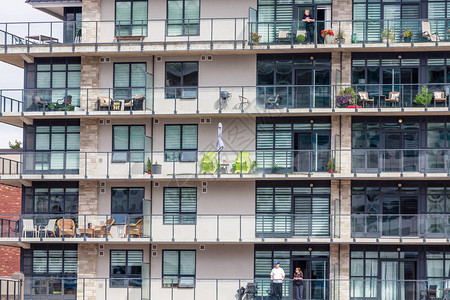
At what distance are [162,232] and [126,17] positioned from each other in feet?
33.4

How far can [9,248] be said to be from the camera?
75.0 m

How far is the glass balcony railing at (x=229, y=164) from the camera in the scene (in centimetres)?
5609

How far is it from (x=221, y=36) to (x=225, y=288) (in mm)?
11347

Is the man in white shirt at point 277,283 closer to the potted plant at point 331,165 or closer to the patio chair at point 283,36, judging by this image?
the potted plant at point 331,165

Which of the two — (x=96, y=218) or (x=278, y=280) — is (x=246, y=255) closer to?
(x=278, y=280)

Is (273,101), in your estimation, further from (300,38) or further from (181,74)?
(181,74)

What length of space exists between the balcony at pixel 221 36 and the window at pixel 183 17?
7cm

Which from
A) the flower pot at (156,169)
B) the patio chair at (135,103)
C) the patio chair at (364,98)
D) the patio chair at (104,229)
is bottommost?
the patio chair at (104,229)

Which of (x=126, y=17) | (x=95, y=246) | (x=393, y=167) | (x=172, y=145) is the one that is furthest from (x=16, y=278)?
(x=393, y=167)

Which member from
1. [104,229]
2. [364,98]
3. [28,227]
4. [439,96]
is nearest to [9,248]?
[28,227]

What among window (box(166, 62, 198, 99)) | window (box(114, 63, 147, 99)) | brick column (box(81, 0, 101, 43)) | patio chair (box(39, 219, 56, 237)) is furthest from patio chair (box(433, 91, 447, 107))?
patio chair (box(39, 219, 56, 237))

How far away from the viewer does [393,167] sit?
56.1 metres

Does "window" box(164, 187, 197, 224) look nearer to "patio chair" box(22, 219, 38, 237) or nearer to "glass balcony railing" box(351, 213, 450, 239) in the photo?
"patio chair" box(22, 219, 38, 237)

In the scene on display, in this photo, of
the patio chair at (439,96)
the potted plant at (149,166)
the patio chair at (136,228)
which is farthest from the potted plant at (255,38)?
the patio chair at (136,228)
